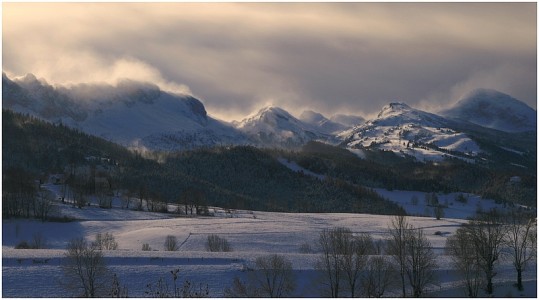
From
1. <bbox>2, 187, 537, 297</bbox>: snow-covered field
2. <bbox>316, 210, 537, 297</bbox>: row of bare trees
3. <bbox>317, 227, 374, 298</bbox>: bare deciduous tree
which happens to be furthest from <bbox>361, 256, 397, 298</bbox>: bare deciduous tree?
<bbox>2, 187, 537, 297</bbox>: snow-covered field

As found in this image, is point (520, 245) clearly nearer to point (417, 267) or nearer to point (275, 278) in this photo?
point (417, 267)

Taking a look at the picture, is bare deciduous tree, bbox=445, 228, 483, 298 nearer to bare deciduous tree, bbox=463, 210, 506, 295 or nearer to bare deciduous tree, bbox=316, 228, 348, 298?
bare deciduous tree, bbox=463, 210, 506, 295

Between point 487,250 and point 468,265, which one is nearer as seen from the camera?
point 468,265

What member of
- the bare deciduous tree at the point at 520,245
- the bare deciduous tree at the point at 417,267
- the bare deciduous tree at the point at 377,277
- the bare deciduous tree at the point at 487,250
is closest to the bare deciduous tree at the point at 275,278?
the bare deciduous tree at the point at 377,277

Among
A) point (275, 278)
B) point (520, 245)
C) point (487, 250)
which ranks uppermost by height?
point (520, 245)

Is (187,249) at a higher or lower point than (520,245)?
lower

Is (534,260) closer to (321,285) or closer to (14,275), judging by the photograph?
(321,285)

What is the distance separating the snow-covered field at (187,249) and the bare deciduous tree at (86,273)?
143 centimetres

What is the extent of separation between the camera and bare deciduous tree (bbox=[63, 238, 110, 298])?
66.8m

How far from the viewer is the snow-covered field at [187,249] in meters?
72.7

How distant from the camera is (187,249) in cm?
11225

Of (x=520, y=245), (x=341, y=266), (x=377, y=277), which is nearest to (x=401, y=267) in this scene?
(x=377, y=277)

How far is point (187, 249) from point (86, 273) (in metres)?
43.6

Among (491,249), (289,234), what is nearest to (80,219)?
(289,234)
